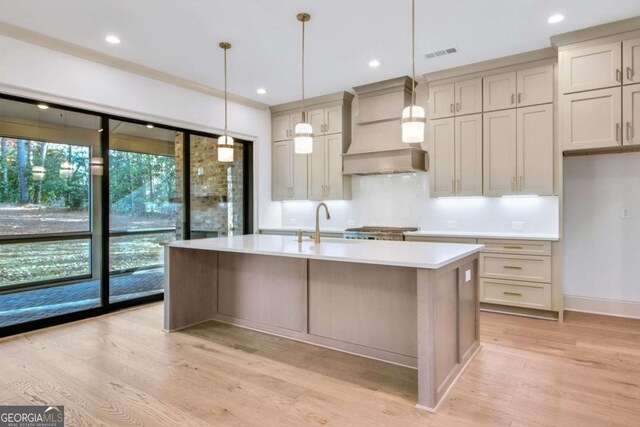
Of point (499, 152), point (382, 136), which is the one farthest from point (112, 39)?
point (499, 152)

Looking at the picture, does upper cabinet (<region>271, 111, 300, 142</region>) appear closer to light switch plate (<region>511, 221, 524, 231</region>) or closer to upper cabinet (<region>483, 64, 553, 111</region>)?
upper cabinet (<region>483, 64, 553, 111</region>)

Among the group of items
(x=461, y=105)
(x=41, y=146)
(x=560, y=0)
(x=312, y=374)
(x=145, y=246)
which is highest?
(x=560, y=0)

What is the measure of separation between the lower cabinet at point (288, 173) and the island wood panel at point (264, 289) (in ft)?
7.97

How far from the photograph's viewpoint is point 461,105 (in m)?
4.61

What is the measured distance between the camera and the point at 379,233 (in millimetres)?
4855

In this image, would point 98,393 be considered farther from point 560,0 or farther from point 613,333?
point 560,0

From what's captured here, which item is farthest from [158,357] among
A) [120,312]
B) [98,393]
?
[120,312]

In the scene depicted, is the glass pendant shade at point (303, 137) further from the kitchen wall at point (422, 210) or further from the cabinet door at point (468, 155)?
the kitchen wall at point (422, 210)

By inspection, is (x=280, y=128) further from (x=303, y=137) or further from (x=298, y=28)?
(x=303, y=137)

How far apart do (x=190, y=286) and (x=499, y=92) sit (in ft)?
13.1

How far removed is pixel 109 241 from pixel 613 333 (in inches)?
205

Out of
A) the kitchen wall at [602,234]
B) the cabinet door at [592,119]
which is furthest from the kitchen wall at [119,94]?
the kitchen wall at [602,234]

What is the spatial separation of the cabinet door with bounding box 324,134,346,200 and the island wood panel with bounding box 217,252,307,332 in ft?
7.58

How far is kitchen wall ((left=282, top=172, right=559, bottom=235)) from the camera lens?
176 inches
